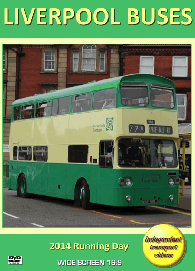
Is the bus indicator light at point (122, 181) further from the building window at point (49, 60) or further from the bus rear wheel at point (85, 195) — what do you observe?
the building window at point (49, 60)

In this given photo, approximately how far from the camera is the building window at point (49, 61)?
117ft

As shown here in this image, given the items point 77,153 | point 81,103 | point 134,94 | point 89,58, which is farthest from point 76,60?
point 134,94

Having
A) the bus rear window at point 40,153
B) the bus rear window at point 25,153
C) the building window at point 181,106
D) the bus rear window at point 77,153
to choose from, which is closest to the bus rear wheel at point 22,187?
the bus rear window at point 25,153

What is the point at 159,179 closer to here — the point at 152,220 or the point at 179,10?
the point at 152,220

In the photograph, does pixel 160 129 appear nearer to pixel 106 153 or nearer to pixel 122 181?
pixel 106 153

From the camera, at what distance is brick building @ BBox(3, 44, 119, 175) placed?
114ft

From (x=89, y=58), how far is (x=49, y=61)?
2.90 meters

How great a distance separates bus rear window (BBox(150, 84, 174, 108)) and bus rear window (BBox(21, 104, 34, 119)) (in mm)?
6458

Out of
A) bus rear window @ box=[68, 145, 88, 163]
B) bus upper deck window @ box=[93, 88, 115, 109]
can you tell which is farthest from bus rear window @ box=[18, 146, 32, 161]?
bus upper deck window @ box=[93, 88, 115, 109]

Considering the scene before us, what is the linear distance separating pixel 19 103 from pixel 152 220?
9.38 m

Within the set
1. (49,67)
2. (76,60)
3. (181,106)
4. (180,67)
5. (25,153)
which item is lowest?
(25,153)

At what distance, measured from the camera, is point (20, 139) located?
2069cm

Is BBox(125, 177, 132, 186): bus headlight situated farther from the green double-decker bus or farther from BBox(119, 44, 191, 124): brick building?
BBox(119, 44, 191, 124): brick building

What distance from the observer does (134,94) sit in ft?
47.8
